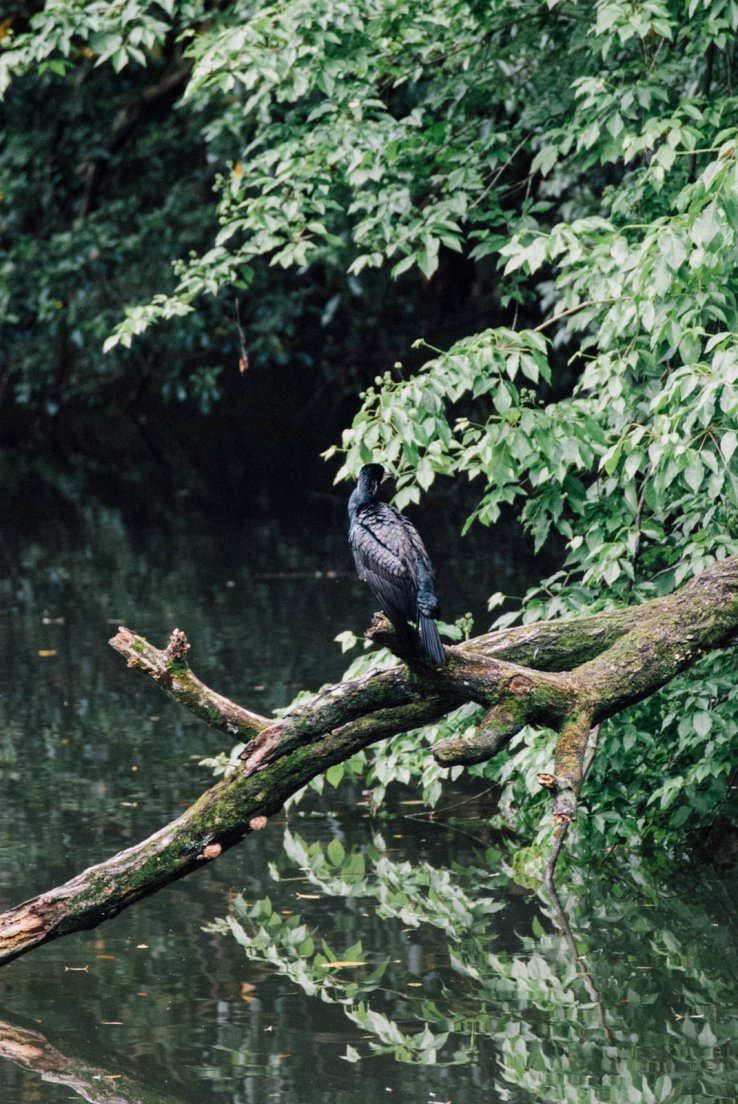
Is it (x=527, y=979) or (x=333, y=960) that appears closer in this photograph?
(x=527, y=979)

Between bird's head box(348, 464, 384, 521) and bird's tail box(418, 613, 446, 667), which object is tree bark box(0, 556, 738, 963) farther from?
bird's head box(348, 464, 384, 521)

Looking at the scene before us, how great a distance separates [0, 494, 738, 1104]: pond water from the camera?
17.3ft

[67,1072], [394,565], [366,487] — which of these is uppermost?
[366,487]

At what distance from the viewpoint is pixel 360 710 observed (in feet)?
17.0

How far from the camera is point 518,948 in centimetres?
638

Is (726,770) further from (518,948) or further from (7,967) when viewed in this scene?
(7,967)

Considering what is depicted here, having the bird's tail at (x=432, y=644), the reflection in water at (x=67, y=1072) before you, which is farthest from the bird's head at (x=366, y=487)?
the reflection in water at (x=67, y=1072)

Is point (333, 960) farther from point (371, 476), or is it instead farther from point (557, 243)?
point (557, 243)

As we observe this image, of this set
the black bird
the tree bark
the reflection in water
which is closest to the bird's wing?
the black bird

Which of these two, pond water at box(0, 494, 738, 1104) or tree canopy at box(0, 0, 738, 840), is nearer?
pond water at box(0, 494, 738, 1104)

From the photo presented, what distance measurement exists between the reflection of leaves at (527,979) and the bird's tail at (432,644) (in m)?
1.36

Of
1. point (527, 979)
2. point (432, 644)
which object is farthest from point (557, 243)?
point (527, 979)

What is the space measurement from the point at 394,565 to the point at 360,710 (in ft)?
1.68

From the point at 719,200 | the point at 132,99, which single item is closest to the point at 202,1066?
the point at 719,200
